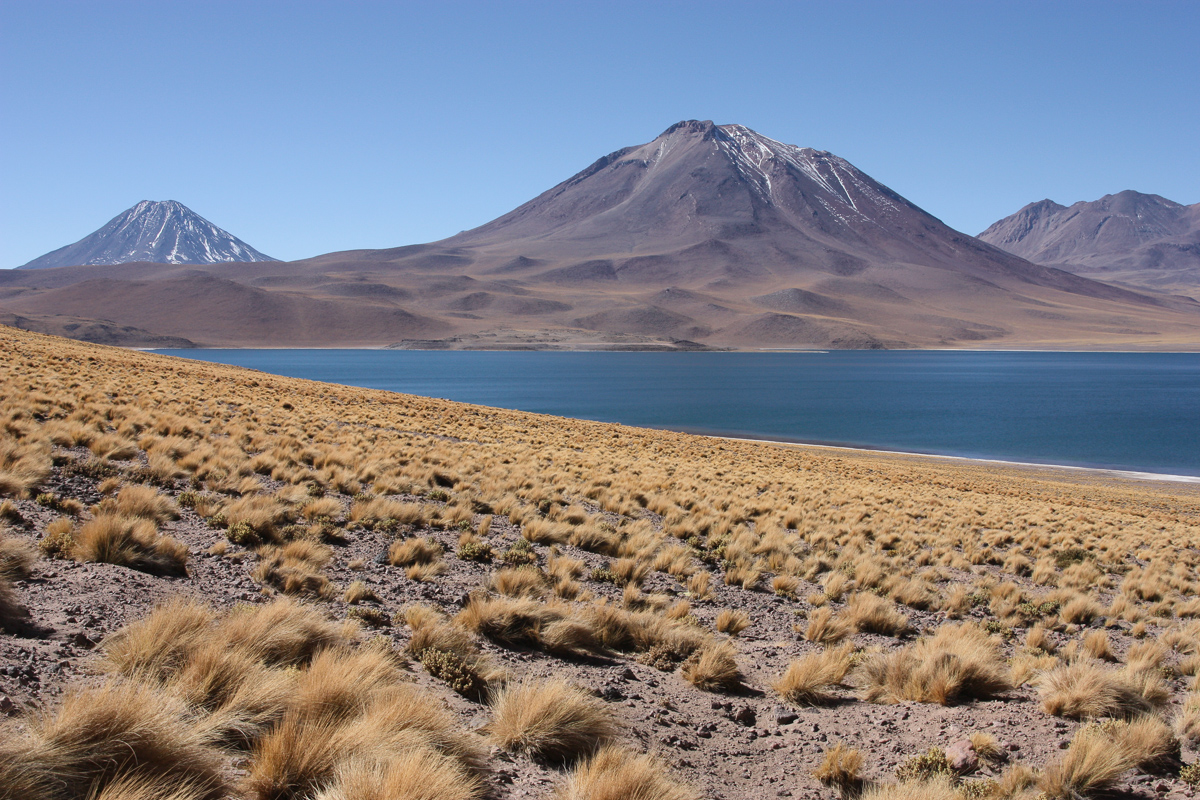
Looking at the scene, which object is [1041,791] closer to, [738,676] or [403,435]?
Answer: [738,676]

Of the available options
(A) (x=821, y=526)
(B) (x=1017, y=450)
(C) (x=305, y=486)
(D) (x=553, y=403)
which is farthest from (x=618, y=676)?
(D) (x=553, y=403)

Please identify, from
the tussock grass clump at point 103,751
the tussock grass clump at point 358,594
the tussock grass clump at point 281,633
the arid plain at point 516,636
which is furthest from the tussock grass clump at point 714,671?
the tussock grass clump at point 103,751

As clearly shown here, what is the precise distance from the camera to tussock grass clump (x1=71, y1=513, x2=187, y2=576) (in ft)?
A: 19.6

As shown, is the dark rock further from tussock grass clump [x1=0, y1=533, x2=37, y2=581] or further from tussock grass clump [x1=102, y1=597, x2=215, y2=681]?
tussock grass clump [x1=0, y1=533, x2=37, y2=581]

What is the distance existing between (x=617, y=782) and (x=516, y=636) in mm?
2634

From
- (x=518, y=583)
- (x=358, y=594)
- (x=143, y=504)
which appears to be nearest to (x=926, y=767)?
(x=518, y=583)

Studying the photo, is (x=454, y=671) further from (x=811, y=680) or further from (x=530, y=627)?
(x=811, y=680)

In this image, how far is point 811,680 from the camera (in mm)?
5598

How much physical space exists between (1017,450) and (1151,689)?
4590 cm

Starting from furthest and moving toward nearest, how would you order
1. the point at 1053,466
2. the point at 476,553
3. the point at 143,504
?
the point at 1053,466 → the point at 476,553 → the point at 143,504

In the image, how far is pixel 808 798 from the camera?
4.09 metres

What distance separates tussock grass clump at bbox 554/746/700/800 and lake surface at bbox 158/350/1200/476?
45.6 metres

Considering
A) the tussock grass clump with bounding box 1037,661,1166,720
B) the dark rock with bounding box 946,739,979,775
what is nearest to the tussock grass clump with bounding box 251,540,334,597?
the dark rock with bounding box 946,739,979,775

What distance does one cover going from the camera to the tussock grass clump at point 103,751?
2.66 meters
